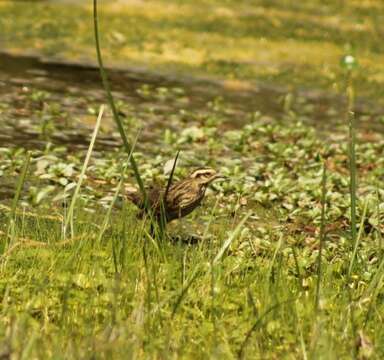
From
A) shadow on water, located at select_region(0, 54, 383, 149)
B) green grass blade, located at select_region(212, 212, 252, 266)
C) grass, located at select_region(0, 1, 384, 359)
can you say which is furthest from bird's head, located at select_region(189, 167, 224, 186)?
shadow on water, located at select_region(0, 54, 383, 149)

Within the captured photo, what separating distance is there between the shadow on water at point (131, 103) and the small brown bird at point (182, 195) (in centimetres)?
339

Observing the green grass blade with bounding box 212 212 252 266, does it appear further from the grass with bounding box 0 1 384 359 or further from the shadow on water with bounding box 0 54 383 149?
the shadow on water with bounding box 0 54 383 149

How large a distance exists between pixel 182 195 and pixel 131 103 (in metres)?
6.66

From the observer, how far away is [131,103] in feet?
47.1

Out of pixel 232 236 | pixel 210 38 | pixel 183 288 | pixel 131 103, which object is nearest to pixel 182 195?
pixel 183 288

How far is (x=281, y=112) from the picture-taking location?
1557 cm

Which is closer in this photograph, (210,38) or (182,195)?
(182,195)

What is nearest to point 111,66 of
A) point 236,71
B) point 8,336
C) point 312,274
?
point 236,71

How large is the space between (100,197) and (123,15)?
45.4ft

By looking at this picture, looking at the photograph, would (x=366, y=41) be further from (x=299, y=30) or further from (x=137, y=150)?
(x=137, y=150)

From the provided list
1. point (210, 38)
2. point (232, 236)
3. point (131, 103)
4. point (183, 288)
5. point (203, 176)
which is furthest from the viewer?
point (210, 38)

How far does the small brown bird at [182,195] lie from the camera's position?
785 cm

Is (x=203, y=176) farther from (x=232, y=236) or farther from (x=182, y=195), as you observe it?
(x=232, y=236)

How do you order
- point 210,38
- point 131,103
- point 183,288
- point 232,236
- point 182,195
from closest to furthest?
point 232,236, point 183,288, point 182,195, point 131,103, point 210,38
